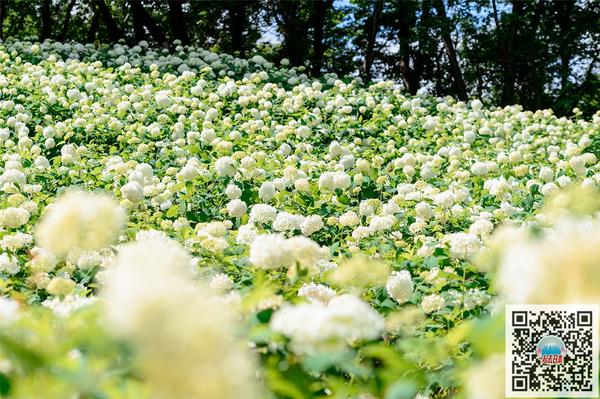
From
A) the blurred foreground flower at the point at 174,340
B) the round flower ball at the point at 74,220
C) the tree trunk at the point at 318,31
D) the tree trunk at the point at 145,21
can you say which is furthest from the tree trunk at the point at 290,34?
the blurred foreground flower at the point at 174,340

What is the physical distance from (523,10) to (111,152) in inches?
531

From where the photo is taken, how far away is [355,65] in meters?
18.7

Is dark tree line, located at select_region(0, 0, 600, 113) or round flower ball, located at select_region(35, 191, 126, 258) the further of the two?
dark tree line, located at select_region(0, 0, 600, 113)

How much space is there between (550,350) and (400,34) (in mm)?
15602

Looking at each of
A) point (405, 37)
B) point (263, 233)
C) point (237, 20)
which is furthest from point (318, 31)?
point (263, 233)

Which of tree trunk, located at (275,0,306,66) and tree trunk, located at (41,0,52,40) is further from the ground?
tree trunk, located at (41,0,52,40)

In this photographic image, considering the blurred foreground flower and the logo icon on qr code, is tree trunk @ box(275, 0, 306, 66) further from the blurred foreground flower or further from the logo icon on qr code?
the blurred foreground flower

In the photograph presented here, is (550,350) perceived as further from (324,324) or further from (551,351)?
(324,324)

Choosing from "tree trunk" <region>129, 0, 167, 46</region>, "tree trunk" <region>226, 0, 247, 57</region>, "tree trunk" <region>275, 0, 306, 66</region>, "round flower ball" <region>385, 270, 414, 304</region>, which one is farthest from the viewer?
"tree trunk" <region>226, 0, 247, 57</region>

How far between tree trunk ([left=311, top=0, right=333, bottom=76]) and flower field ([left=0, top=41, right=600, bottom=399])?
595 centimetres

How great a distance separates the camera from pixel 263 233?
129 inches

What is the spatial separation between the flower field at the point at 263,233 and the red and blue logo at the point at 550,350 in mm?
180

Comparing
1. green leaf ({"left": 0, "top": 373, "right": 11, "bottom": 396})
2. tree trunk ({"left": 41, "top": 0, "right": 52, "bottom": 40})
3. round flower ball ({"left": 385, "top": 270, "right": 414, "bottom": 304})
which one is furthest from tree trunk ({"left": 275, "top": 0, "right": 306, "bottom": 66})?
green leaf ({"left": 0, "top": 373, "right": 11, "bottom": 396})

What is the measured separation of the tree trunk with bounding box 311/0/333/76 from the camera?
55.2 ft
